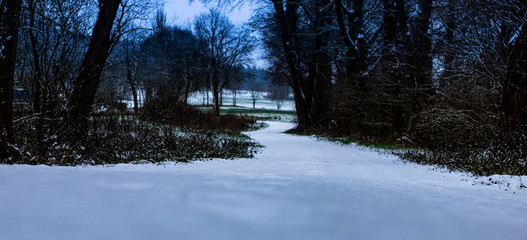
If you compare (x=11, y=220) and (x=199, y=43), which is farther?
(x=199, y=43)

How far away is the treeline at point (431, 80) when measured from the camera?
24.3ft

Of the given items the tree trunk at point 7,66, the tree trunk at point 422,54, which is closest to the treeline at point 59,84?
Answer: the tree trunk at point 7,66

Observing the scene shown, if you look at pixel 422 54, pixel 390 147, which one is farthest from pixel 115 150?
pixel 422 54

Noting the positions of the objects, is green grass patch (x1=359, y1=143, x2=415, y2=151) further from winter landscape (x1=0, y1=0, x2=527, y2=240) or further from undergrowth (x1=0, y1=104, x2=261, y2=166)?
undergrowth (x1=0, y1=104, x2=261, y2=166)

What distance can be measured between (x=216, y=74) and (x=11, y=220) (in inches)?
1260

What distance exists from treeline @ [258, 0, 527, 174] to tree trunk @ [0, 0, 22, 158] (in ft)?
26.0

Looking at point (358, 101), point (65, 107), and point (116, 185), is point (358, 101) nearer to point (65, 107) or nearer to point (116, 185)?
point (65, 107)

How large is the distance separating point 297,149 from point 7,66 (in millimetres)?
7972

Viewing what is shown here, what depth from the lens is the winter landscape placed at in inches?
78.6

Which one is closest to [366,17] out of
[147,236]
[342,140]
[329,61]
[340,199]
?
[329,61]

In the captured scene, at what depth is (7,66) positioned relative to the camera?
4.93 metres

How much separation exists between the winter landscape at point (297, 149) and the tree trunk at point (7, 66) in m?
0.02

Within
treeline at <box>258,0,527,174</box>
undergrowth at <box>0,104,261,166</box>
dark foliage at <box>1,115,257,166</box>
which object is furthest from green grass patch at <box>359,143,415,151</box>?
dark foliage at <box>1,115,257,166</box>

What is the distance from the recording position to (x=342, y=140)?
13695 millimetres
